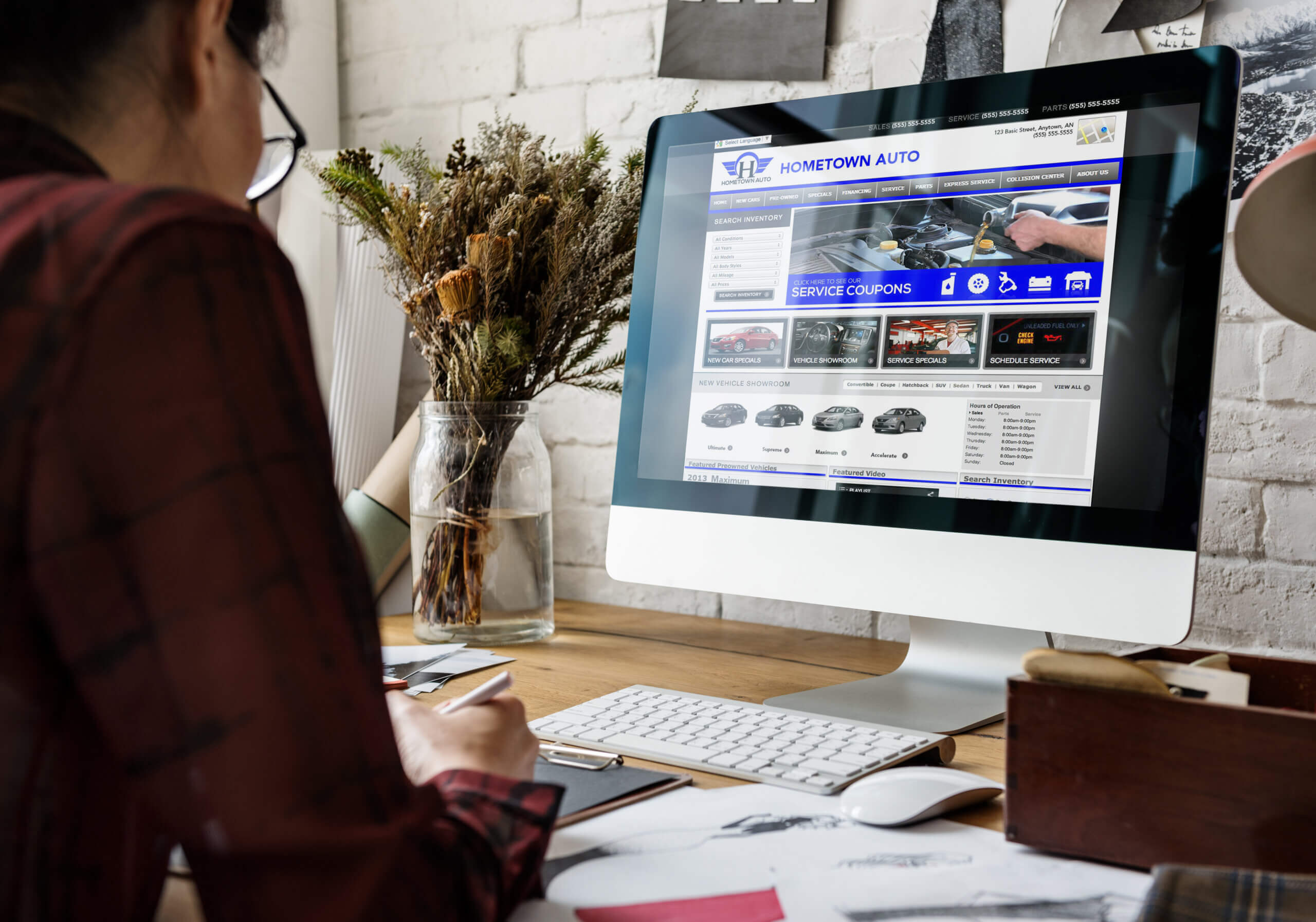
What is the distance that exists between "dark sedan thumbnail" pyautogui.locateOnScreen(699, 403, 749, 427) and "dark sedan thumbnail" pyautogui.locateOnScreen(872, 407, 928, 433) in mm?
132

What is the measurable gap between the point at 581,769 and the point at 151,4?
1.72 ft

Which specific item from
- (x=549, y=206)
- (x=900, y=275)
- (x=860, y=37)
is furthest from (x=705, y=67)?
(x=900, y=275)

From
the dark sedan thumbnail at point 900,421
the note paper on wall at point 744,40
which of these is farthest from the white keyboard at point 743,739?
the note paper on wall at point 744,40

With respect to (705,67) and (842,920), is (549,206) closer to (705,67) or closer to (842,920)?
(705,67)

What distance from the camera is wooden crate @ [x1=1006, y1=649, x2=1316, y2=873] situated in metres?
0.51

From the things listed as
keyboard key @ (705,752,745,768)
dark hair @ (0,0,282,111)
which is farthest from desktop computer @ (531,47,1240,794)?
dark hair @ (0,0,282,111)

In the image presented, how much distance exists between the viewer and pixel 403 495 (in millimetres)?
1423

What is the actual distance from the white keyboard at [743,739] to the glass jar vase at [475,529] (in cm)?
35

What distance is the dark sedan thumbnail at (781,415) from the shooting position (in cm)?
97

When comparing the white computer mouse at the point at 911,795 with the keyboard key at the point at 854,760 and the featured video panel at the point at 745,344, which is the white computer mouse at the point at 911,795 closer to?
the keyboard key at the point at 854,760

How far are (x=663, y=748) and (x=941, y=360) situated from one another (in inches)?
15.9

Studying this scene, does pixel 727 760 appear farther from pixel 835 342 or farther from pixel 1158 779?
pixel 835 342

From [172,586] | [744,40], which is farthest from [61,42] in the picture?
[744,40]

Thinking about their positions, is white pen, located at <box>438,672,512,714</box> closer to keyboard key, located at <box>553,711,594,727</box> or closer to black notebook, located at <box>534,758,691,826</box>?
black notebook, located at <box>534,758,691,826</box>
